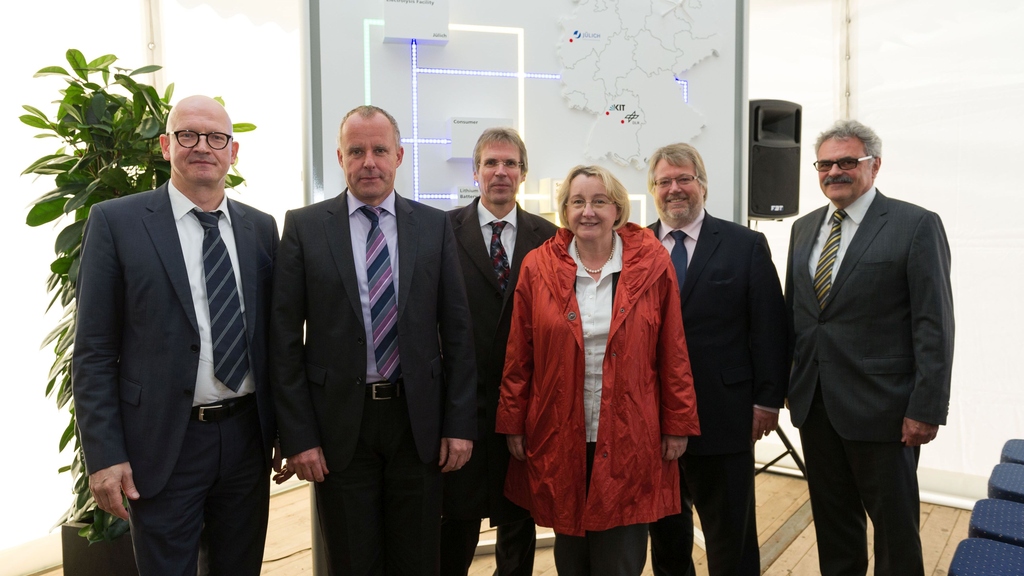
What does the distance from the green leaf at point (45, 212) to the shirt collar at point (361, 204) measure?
1245mm

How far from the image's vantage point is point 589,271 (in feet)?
6.92

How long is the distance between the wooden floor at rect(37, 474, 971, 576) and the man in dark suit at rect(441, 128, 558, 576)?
787mm

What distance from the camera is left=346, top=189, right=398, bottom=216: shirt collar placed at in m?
2.09

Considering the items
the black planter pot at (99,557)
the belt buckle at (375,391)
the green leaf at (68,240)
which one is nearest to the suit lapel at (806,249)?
the belt buckle at (375,391)

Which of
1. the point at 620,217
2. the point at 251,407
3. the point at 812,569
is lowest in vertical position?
the point at 812,569

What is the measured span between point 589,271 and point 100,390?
1.36m

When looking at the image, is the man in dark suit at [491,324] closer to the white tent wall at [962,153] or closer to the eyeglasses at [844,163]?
the eyeglasses at [844,163]

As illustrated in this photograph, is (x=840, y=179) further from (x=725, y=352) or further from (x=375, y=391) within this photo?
(x=375, y=391)

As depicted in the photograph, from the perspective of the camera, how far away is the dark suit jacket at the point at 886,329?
2215 millimetres

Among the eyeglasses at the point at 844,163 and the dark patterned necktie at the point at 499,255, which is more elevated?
the eyeglasses at the point at 844,163

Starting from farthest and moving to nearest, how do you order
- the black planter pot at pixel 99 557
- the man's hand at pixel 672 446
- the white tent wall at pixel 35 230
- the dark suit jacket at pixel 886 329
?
the white tent wall at pixel 35 230 → the black planter pot at pixel 99 557 → the dark suit jacket at pixel 886 329 → the man's hand at pixel 672 446

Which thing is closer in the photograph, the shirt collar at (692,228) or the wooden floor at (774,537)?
the shirt collar at (692,228)

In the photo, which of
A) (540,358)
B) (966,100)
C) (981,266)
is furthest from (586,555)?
(966,100)

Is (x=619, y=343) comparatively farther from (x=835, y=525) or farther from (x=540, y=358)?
(x=835, y=525)
